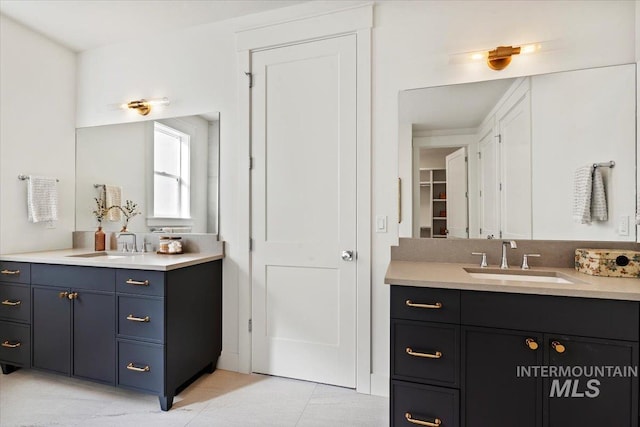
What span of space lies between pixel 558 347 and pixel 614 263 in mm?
610

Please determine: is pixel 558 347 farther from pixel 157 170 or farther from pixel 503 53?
pixel 157 170

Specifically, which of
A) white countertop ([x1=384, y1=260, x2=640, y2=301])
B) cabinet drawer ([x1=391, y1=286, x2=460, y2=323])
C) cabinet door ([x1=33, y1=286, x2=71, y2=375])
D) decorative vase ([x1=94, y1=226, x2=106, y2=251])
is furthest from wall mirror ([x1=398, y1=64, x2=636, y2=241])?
decorative vase ([x1=94, y1=226, x2=106, y2=251])

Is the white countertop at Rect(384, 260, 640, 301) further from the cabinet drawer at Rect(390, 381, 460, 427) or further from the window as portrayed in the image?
the window

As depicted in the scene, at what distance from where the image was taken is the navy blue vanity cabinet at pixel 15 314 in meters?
2.24

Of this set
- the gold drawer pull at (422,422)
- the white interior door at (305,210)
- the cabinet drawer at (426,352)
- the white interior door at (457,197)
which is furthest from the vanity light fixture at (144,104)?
the gold drawer pull at (422,422)

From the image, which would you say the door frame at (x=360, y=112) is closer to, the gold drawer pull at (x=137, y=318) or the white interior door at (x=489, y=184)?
the white interior door at (x=489, y=184)

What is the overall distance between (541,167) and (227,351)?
2405 mm

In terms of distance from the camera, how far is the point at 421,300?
1462mm

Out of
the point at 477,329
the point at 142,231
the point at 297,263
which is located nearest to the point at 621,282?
the point at 477,329

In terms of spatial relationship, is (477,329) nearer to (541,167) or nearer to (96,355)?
(541,167)

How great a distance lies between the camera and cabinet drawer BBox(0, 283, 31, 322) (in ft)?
7.34

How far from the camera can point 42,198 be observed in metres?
2.61

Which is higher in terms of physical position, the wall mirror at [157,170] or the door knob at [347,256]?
the wall mirror at [157,170]

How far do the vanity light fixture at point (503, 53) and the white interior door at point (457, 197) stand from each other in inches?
19.4
